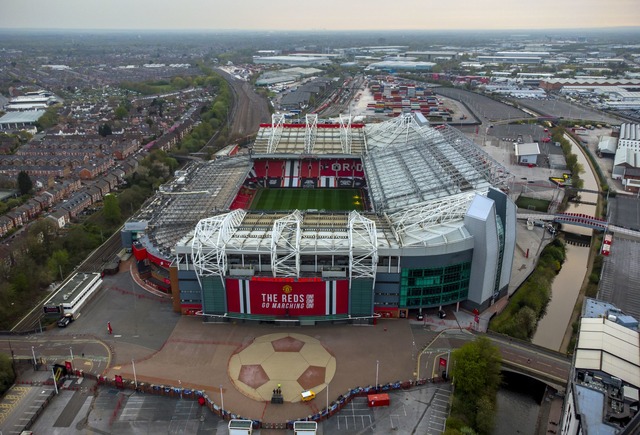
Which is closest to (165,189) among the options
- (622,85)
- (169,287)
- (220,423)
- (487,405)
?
(169,287)

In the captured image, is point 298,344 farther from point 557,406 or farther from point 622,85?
point 622,85

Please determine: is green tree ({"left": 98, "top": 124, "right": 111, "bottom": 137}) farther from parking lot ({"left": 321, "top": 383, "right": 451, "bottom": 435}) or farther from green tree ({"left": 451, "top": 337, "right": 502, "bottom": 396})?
green tree ({"left": 451, "top": 337, "right": 502, "bottom": 396})

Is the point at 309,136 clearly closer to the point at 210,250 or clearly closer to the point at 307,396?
the point at 210,250

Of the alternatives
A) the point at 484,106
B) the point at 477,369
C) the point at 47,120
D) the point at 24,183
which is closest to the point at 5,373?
the point at 477,369

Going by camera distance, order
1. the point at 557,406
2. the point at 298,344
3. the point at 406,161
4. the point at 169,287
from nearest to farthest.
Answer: the point at 557,406 → the point at 298,344 → the point at 169,287 → the point at 406,161

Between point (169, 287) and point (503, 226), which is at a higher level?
point (503, 226)
